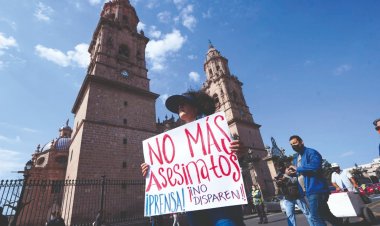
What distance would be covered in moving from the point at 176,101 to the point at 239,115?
2894 cm

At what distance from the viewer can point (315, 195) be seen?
3.27 m

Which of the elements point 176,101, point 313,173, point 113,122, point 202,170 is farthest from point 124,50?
point 202,170

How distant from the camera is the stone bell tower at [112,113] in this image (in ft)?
44.9

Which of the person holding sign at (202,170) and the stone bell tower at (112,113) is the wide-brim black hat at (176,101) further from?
the stone bell tower at (112,113)

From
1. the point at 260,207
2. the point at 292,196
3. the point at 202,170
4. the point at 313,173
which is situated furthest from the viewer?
the point at 260,207

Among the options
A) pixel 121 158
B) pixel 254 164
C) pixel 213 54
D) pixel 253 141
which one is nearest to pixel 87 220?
pixel 121 158

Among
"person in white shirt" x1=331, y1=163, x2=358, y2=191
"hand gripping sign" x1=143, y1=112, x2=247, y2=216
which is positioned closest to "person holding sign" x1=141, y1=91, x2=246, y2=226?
"hand gripping sign" x1=143, y1=112, x2=247, y2=216

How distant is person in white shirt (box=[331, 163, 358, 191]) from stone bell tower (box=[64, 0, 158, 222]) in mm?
12114

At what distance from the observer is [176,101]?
2547 mm

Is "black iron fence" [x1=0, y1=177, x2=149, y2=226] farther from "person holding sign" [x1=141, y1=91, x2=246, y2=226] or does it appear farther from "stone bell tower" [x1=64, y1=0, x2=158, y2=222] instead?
"person holding sign" [x1=141, y1=91, x2=246, y2=226]

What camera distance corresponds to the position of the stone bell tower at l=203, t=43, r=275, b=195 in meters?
25.7

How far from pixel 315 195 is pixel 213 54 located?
36402 millimetres

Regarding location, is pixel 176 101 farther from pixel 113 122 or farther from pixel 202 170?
pixel 113 122

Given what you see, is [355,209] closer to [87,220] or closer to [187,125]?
[187,125]
